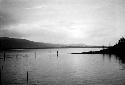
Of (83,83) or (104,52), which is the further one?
(104,52)

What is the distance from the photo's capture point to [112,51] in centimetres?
18050

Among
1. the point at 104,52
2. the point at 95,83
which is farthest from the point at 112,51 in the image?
the point at 95,83

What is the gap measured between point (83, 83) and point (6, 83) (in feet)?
68.2

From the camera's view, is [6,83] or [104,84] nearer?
[104,84]

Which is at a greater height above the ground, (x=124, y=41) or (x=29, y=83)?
(x=124, y=41)

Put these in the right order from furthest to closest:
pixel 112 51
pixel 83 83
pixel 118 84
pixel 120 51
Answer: pixel 112 51 < pixel 120 51 < pixel 83 83 < pixel 118 84

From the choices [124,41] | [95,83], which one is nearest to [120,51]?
[124,41]

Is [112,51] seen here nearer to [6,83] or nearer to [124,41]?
[124,41]

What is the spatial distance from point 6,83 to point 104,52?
517ft

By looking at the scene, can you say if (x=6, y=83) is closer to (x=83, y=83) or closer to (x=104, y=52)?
(x=83, y=83)

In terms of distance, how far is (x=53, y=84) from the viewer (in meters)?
43.7

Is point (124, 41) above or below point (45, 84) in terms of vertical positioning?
above

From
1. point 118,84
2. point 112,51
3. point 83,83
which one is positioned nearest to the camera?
point 118,84

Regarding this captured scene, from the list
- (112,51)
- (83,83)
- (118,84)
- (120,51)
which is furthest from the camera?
(112,51)
